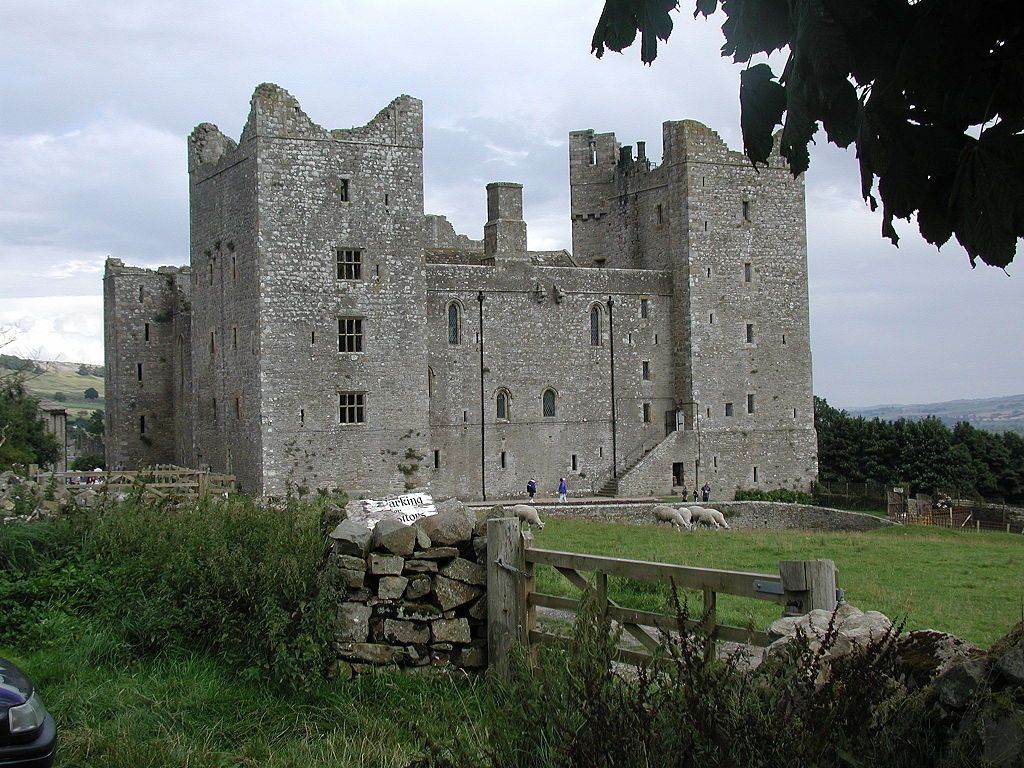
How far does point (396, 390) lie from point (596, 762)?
3197 cm

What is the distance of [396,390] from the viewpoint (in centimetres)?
3669

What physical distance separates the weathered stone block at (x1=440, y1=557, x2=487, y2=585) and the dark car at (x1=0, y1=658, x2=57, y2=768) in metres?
3.48

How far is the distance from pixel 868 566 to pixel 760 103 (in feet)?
55.5

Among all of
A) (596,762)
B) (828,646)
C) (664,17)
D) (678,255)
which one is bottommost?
(596,762)

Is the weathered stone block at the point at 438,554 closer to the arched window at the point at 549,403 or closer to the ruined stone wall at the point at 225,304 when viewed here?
the ruined stone wall at the point at 225,304

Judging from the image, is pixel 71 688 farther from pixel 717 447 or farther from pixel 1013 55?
pixel 717 447

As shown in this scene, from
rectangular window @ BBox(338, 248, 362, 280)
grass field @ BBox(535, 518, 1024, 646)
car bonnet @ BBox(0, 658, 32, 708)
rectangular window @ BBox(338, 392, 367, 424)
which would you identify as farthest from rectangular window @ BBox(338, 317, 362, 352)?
car bonnet @ BBox(0, 658, 32, 708)

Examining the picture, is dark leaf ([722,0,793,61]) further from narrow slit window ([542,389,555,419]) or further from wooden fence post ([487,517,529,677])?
narrow slit window ([542,389,555,419])

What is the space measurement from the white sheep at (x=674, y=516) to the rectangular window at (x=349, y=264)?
12.5 m

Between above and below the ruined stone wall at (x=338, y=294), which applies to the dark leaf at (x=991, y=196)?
below

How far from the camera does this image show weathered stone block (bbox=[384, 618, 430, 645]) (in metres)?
9.65

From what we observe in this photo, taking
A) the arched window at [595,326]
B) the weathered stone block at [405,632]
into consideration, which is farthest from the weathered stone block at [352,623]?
the arched window at [595,326]

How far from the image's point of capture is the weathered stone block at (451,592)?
9.63m

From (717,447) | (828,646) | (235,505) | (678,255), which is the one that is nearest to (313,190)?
(678,255)
